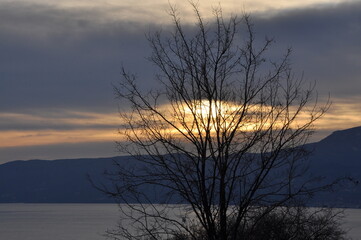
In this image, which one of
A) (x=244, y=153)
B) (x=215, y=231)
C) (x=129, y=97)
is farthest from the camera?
(x=129, y=97)

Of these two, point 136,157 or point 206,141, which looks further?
point 136,157

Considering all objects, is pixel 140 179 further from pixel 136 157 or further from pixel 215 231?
pixel 215 231

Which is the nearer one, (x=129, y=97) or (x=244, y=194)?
(x=244, y=194)

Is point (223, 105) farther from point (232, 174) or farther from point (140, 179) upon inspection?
point (140, 179)

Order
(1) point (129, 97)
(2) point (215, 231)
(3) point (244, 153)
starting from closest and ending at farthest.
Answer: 1. (2) point (215, 231)
2. (3) point (244, 153)
3. (1) point (129, 97)

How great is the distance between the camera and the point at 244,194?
41.5 ft

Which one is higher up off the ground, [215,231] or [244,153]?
[244,153]

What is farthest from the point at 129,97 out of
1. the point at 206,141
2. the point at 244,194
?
the point at 244,194

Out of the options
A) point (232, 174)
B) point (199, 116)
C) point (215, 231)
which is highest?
point (199, 116)

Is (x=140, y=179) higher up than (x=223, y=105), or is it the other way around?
(x=223, y=105)

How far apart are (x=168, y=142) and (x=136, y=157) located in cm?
80

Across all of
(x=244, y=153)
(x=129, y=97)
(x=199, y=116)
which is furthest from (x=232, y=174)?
(x=129, y=97)

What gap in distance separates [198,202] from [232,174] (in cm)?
112

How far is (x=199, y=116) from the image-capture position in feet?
43.1
